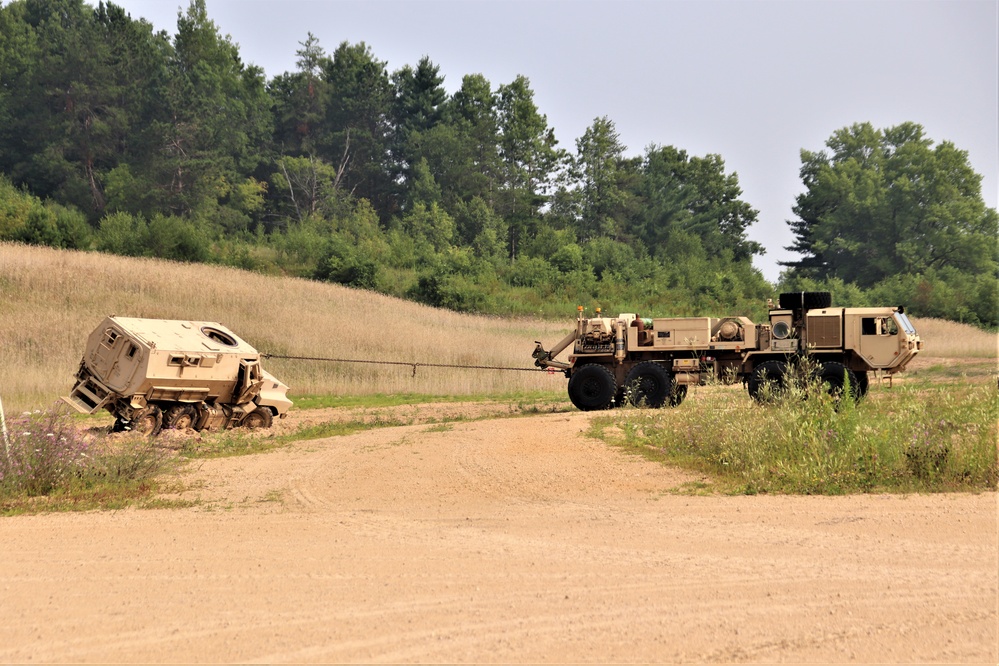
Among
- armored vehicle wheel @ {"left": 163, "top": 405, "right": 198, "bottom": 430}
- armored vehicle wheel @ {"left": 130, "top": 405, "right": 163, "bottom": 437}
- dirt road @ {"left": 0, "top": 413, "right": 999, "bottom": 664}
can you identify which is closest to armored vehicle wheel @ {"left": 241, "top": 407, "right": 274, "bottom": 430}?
armored vehicle wheel @ {"left": 163, "top": 405, "right": 198, "bottom": 430}

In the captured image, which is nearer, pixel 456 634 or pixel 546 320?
pixel 456 634

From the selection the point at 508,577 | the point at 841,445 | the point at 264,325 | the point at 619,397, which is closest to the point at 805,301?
the point at 619,397

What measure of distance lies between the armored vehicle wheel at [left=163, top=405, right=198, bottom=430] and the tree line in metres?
29.7

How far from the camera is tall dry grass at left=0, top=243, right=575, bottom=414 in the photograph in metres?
27.2

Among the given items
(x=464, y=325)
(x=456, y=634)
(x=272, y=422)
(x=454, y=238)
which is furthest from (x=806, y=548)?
(x=454, y=238)

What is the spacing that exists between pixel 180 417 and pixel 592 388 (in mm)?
7857

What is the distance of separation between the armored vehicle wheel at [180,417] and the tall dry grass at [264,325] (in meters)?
6.05

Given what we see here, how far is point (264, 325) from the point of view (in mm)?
32312

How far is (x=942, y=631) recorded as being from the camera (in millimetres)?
6211

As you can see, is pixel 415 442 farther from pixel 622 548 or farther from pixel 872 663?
pixel 872 663

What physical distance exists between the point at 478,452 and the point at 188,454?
171 inches

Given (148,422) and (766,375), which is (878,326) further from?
(148,422)

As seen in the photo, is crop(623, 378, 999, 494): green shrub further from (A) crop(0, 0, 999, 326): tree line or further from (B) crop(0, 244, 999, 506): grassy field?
(A) crop(0, 0, 999, 326): tree line

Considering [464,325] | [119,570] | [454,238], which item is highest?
[454,238]
